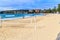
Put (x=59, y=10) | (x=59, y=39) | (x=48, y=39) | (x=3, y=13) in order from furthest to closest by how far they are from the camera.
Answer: (x=59, y=10), (x=3, y=13), (x=48, y=39), (x=59, y=39)

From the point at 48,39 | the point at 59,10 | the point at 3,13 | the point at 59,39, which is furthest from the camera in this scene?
the point at 59,10

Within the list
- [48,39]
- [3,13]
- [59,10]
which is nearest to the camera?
[48,39]

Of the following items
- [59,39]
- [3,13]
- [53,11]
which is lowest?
[53,11]

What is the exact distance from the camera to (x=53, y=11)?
72.4 m

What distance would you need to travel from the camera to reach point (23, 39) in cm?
636

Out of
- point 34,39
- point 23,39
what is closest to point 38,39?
point 34,39

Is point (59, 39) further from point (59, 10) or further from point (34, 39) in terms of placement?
point (59, 10)

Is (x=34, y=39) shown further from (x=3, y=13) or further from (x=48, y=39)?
(x=3, y=13)

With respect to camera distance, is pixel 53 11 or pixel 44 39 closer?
pixel 44 39

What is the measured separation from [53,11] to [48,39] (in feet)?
221

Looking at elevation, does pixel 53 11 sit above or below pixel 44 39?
below

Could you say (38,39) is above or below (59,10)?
above

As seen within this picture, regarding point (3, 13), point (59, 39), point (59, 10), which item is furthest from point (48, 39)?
point (59, 10)

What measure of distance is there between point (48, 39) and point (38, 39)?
0.39m
